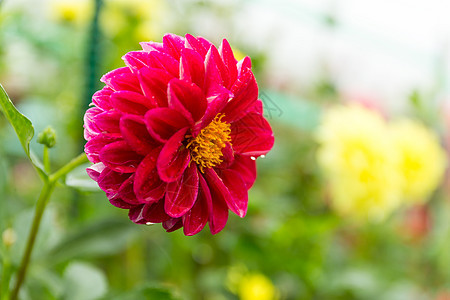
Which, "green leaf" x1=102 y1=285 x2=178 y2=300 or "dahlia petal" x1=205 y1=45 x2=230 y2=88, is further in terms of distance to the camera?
"green leaf" x1=102 y1=285 x2=178 y2=300

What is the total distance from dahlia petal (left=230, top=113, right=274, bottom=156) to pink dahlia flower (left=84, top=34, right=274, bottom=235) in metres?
0.01

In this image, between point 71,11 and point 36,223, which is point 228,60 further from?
point 71,11

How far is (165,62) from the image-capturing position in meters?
0.30

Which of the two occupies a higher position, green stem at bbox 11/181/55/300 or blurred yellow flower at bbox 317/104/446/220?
green stem at bbox 11/181/55/300

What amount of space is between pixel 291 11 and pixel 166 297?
2.77ft

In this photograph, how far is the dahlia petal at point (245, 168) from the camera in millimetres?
339

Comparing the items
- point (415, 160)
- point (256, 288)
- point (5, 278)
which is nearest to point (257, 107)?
point (5, 278)

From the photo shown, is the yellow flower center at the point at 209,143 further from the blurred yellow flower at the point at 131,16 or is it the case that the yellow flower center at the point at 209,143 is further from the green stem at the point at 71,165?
the blurred yellow flower at the point at 131,16

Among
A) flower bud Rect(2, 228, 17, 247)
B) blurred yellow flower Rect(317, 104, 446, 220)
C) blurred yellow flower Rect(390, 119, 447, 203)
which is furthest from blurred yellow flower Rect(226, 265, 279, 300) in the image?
Result: flower bud Rect(2, 228, 17, 247)

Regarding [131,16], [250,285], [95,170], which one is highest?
[95,170]

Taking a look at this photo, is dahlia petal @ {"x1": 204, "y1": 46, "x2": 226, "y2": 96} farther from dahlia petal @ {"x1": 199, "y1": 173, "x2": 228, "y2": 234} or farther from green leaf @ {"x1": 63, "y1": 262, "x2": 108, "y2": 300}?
green leaf @ {"x1": 63, "y1": 262, "x2": 108, "y2": 300}

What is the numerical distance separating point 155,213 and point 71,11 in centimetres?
69

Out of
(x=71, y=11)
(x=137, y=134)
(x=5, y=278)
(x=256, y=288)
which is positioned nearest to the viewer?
(x=137, y=134)

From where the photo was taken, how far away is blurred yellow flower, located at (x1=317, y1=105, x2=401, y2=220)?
818mm
